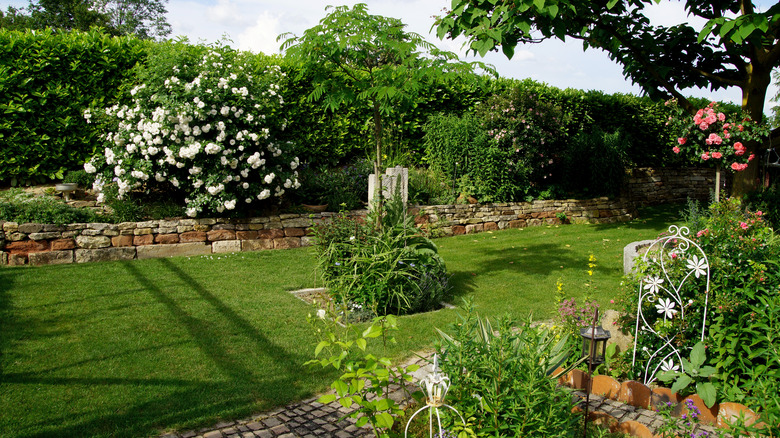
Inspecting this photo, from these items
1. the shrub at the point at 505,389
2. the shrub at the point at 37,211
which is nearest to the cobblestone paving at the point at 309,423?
the shrub at the point at 505,389

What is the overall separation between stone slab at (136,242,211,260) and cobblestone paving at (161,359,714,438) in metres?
4.80

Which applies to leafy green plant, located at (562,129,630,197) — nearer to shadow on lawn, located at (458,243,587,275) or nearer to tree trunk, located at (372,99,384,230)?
shadow on lawn, located at (458,243,587,275)

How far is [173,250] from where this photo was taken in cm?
727

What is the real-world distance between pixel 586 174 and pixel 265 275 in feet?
26.4

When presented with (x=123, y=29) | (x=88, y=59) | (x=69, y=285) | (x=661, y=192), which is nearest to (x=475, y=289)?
(x=69, y=285)

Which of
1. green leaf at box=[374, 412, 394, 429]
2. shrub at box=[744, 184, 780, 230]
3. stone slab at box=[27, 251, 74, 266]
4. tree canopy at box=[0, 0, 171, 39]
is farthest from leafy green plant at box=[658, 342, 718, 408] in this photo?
tree canopy at box=[0, 0, 171, 39]

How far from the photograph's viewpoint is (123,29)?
26.3 meters

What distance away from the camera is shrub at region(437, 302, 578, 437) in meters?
2.12

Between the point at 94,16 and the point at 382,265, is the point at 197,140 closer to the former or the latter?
the point at 382,265

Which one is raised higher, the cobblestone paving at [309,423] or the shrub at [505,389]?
the shrub at [505,389]

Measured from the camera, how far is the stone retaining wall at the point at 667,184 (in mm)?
13516

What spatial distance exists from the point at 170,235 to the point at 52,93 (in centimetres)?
295

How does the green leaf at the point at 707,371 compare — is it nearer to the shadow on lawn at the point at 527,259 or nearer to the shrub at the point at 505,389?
the shrub at the point at 505,389

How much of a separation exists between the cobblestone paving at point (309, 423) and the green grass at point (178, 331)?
0.37 ft
